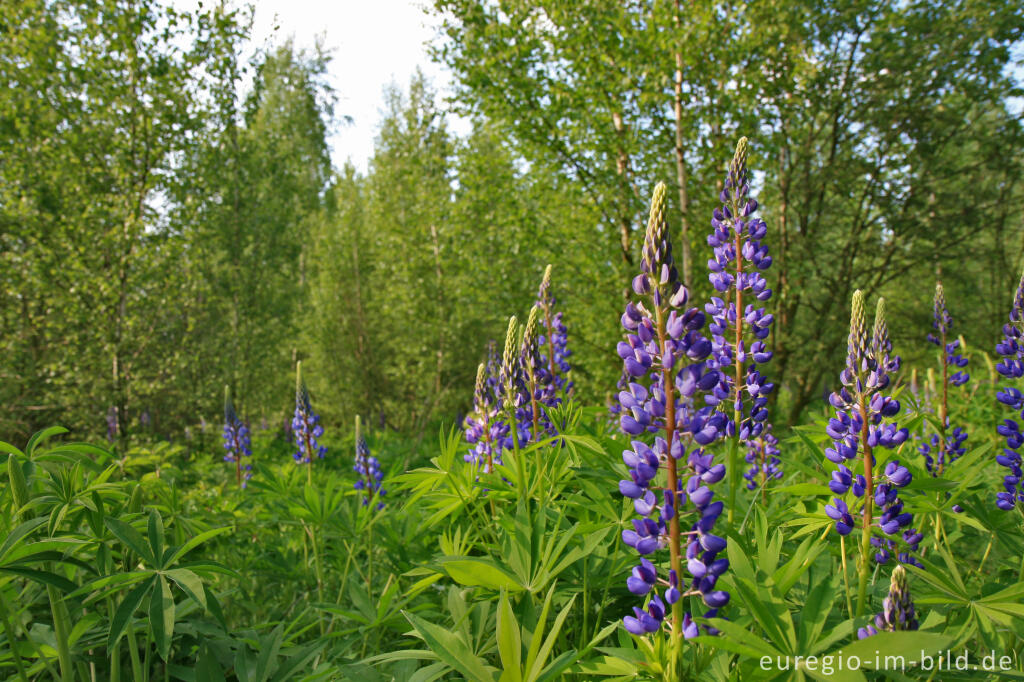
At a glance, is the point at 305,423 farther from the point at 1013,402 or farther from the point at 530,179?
the point at 530,179

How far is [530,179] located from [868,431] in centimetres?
716

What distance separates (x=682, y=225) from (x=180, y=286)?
7170 mm

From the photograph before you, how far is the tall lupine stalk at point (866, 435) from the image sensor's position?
1.51 meters

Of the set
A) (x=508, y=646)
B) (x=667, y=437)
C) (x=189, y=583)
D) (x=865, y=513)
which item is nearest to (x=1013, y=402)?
(x=865, y=513)

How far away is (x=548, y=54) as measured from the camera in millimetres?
7379

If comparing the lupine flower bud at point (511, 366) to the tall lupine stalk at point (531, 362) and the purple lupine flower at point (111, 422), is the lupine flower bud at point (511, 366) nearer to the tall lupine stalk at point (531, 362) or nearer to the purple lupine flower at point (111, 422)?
the tall lupine stalk at point (531, 362)

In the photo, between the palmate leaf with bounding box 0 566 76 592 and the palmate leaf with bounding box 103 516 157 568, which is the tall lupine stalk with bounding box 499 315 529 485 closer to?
the palmate leaf with bounding box 103 516 157 568

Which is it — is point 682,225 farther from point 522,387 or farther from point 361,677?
point 361,677

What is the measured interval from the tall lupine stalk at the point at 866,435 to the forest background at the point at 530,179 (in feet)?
16.5

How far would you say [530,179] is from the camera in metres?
8.18

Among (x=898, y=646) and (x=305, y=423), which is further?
(x=305, y=423)

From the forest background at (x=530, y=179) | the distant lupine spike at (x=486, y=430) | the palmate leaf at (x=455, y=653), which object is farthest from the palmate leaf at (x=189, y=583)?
the forest background at (x=530, y=179)

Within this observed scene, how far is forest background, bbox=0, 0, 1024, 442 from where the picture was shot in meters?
6.66

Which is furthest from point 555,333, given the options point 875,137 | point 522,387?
point 875,137
